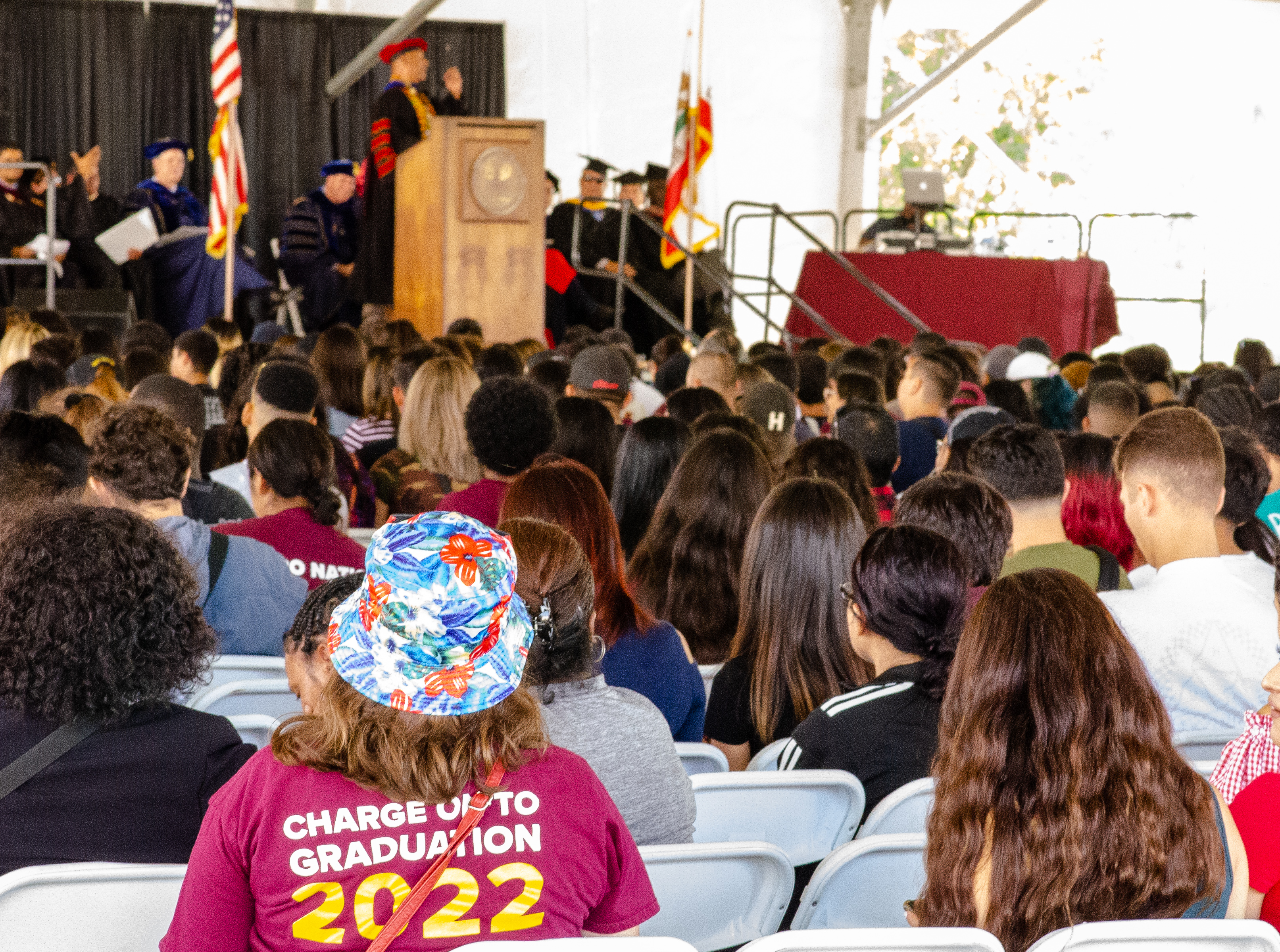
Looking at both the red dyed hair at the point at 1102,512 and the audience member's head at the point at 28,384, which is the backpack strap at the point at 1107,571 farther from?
the audience member's head at the point at 28,384

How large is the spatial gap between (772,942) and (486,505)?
2.49 meters

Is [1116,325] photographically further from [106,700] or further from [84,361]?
[106,700]

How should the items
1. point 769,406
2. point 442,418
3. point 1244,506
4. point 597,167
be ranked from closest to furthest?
point 1244,506 → point 442,418 → point 769,406 → point 597,167

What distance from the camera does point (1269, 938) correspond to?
1466mm

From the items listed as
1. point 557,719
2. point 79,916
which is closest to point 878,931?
point 557,719

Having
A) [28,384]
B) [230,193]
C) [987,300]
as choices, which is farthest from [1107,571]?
[987,300]

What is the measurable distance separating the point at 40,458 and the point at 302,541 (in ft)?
2.05

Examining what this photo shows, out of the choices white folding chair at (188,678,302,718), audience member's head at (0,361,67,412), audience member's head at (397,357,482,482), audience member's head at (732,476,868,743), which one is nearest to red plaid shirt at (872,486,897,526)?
audience member's head at (397,357,482,482)

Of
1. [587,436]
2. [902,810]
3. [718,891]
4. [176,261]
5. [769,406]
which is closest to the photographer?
[718,891]

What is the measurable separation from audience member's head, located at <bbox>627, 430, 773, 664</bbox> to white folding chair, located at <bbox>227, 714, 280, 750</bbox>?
1129 mm

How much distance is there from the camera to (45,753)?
178 centimetres

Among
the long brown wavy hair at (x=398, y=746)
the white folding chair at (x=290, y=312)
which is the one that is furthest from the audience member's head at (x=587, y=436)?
the white folding chair at (x=290, y=312)

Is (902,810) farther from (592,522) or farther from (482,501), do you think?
(482,501)

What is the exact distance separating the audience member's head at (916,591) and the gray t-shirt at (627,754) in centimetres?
49
